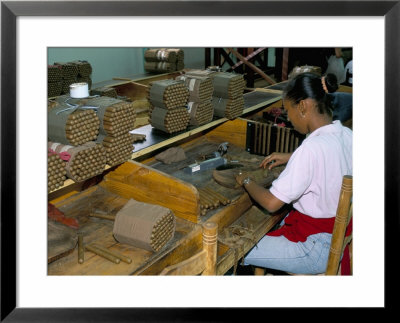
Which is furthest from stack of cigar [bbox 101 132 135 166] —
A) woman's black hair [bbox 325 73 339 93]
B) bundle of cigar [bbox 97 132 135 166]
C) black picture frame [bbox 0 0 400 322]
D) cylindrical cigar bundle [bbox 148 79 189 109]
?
woman's black hair [bbox 325 73 339 93]

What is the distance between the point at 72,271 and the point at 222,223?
1.26 m

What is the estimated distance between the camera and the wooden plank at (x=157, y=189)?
10.1 ft

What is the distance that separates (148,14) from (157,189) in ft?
4.92

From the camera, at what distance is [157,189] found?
10.4 feet

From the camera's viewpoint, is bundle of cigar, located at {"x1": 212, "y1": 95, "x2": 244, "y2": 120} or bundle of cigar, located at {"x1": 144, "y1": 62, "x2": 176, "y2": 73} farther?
bundle of cigar, located at {"x1": 144, "y1": 62, "x2": 176, "y2": 73}

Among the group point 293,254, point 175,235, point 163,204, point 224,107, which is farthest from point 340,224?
point 224,107

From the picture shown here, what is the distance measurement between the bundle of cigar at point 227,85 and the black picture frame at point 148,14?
221 cm

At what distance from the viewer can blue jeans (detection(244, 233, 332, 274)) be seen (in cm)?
307

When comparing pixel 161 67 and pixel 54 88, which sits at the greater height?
pixel 161 67

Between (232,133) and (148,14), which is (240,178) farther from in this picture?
(148,14)

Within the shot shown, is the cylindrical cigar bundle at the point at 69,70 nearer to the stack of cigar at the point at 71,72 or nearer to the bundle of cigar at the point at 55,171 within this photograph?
the stack of cigar at the point at 71,72

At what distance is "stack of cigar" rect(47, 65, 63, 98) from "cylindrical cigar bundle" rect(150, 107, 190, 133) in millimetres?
2948

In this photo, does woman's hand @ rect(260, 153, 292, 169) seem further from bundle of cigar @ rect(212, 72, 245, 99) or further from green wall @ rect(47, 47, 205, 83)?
green wall @ rect(47, 47, 205, 83)

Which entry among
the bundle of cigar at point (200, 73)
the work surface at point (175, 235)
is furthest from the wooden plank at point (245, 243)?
Result: the bundle of cigar at point (200, 73)
